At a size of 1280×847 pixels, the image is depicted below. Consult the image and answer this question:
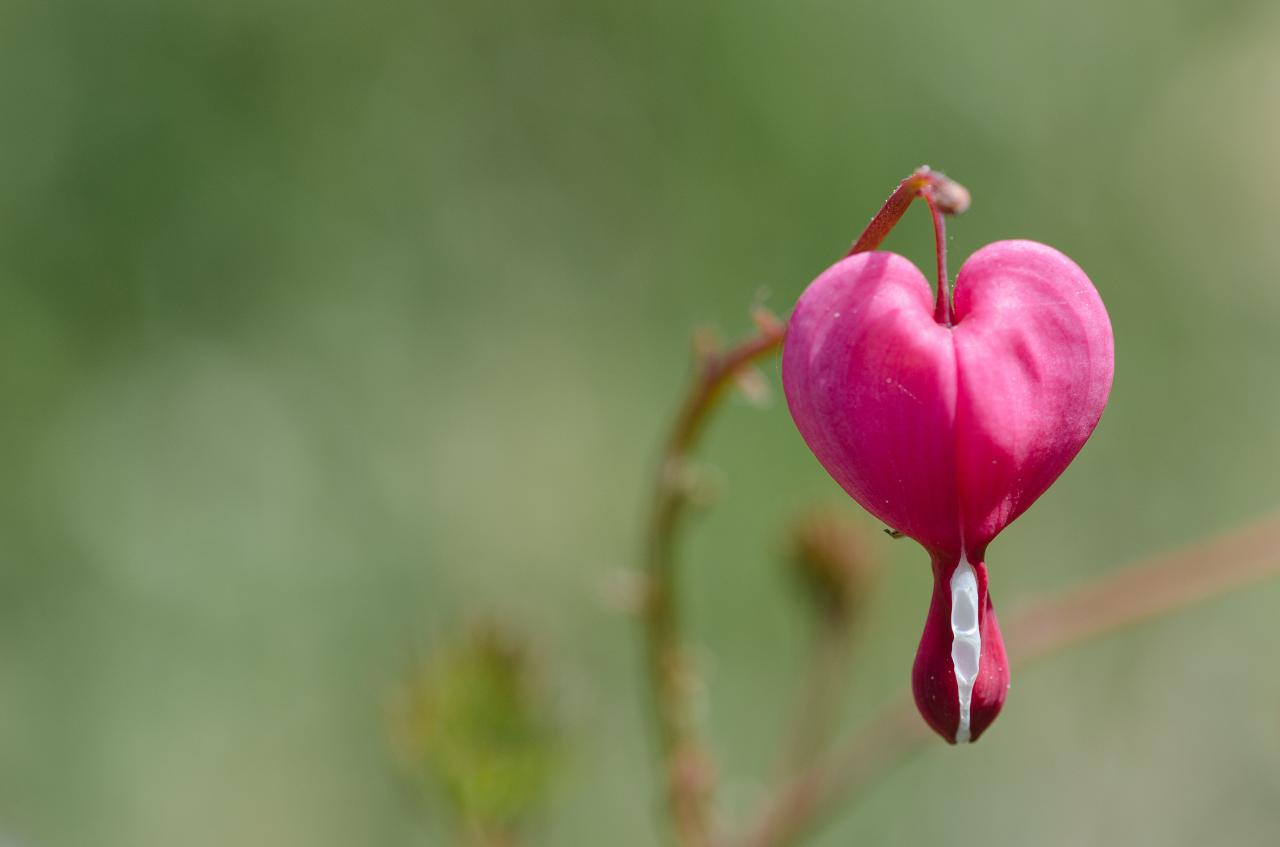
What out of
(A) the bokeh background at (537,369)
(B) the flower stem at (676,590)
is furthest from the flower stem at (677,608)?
(A) the bokeh background at (537,369)

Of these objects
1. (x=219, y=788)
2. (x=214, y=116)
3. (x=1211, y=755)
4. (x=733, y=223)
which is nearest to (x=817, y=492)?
(x=733, y=223)

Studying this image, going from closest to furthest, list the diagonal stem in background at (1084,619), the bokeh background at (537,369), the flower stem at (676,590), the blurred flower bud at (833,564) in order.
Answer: the flower stem at (676,590) → the diagonal stem in background at (1084,619) → the blurred flower bud at (833,564) → the bokeh background at (537,369)

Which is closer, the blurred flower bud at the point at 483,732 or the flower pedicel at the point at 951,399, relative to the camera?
the flower pedicel at the point at 951,399

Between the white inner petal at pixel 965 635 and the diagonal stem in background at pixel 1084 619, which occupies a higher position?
the white inner petal at pixel 965 635

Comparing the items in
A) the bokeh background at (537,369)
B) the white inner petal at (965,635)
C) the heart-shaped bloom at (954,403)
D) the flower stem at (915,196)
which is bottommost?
the bokeh background at (537,369)

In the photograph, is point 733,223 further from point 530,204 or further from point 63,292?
point 63,292

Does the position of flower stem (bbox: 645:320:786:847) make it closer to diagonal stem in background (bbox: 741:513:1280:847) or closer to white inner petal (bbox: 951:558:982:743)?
diagonal stem in background (bbox: 741:513:1280:847)

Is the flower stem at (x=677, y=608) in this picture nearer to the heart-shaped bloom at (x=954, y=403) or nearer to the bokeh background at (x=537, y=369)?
the heart-shaped bloom at (x=954, y=403)
